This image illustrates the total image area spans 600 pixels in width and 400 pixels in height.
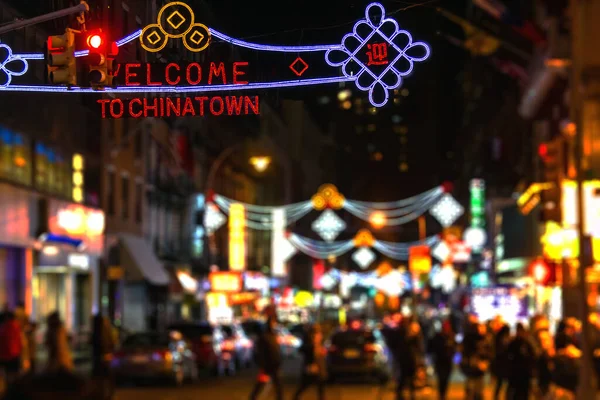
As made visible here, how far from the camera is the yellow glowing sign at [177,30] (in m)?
10.5

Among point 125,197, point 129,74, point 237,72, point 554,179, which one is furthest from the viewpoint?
point 125,197

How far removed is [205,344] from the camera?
35156 millimetres

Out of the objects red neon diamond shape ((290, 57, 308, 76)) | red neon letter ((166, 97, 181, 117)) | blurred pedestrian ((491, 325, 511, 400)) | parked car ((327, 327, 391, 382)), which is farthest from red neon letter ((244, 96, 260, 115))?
parked car ((327, 327, 391, 382))

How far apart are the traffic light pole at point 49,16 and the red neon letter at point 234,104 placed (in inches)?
63.4

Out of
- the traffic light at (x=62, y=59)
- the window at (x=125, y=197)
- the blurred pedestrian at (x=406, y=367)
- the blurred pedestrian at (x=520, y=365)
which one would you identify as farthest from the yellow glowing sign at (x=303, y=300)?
the traffic light at (x=62, y=59)

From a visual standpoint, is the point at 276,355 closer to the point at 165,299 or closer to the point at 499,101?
the point at 165,299

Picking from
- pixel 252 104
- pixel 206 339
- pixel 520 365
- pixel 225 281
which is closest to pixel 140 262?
pixel 225 281

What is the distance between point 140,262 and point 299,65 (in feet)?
129

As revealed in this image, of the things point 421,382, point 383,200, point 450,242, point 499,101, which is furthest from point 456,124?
point 421,382

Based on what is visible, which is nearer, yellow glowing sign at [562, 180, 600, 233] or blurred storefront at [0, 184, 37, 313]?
yellow glowing sign at [562, 180, 600, 233]

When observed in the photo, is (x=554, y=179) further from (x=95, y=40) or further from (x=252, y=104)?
(x=95, y=40)

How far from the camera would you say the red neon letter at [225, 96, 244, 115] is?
10461 mm

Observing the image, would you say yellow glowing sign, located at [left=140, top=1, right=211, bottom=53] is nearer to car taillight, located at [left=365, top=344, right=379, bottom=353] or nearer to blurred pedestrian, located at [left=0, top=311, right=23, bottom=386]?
blurred pedestrian, located at [left=0, top=311, right=23, bottom=386]

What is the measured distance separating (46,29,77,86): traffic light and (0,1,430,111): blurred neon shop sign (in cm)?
30
